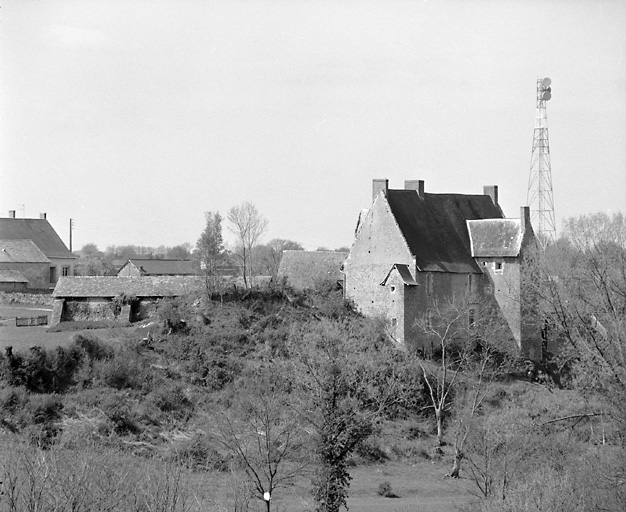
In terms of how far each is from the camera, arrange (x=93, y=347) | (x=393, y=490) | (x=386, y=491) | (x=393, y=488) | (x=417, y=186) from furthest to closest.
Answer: (x=417, y=186), (x=93, y=347), (x=393, y=488), (x=393, y=490), (x=386, y=491)

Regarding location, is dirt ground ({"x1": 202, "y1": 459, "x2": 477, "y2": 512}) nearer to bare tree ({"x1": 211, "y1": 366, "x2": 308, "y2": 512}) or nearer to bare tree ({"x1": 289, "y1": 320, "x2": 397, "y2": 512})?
bare tree ({"x1": 211, "y1": 366, "x2": 308, "y2": 512})

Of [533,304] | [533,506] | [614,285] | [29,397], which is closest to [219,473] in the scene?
[29,397]

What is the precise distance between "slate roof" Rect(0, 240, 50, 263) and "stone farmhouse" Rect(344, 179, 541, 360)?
27.7m

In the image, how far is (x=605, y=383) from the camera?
25562 mm

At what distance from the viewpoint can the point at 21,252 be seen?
63812 millimetres

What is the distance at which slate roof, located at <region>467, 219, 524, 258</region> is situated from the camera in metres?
46.2

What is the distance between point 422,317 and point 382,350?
320 cm

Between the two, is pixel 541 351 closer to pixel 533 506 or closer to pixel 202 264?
pixel 202 264

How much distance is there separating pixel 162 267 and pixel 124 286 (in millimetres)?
23919

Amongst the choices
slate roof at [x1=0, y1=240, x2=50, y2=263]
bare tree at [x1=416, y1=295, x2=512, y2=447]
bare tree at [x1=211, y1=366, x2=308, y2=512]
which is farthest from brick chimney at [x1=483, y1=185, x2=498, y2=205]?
slate roof at [x1=0, y1=240, x2=50, y2=263]

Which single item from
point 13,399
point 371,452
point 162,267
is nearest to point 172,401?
point 13,399

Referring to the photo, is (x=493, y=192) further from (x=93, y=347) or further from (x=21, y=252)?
(x=21, y=252)

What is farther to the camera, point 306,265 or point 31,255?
point 31,255

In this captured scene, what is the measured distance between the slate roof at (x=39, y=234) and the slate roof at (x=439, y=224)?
108 ft
